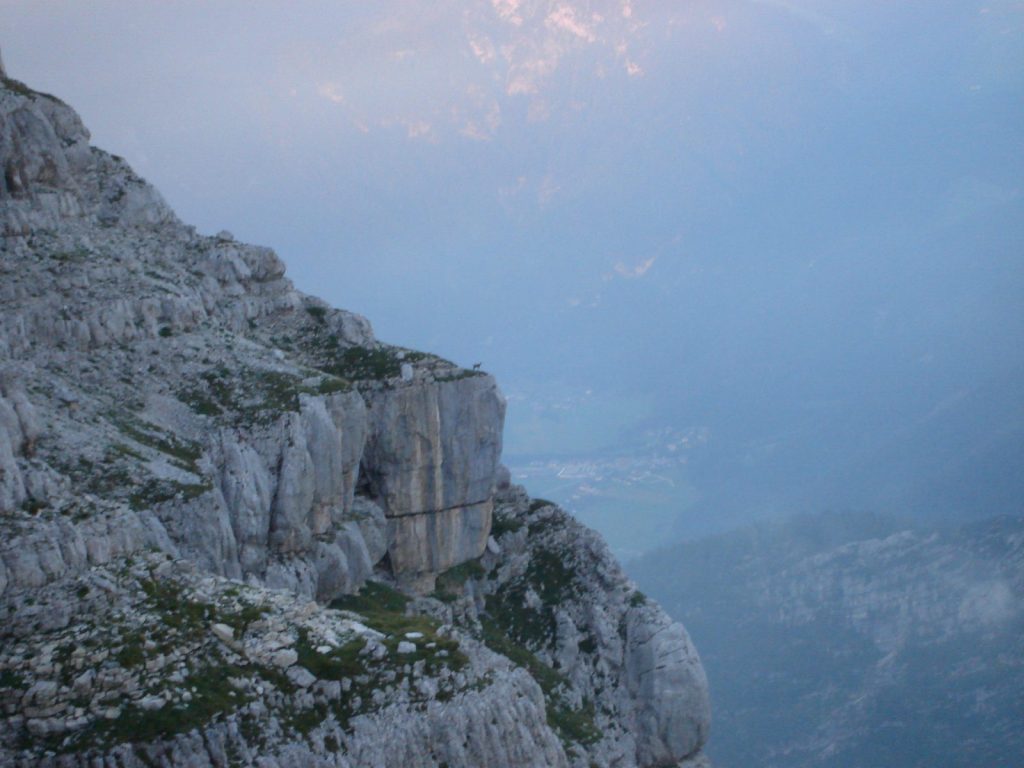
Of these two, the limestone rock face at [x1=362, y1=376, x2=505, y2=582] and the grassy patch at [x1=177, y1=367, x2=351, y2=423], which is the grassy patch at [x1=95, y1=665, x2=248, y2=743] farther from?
the limestone rock face at [x1=362, y1=376, x2=505, y2=582]

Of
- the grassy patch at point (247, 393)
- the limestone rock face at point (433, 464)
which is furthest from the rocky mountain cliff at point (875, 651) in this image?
the grassy patch at point (247, 393)

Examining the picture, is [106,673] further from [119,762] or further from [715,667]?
[715,667]

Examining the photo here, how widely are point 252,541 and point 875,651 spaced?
11753cm

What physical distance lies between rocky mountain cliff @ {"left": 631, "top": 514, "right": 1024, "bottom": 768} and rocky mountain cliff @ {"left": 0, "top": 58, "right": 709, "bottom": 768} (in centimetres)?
6293

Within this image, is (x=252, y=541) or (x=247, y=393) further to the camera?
(x=247, y=393)

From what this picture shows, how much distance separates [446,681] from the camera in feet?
174

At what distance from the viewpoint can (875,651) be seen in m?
164

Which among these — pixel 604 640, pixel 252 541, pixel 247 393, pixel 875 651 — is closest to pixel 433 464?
pixel 247 393

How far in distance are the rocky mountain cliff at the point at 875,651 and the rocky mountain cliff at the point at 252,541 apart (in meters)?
62.9

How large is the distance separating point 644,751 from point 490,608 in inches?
538

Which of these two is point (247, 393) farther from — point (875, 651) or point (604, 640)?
point (875, 651)

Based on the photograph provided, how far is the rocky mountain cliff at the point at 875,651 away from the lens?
455ft

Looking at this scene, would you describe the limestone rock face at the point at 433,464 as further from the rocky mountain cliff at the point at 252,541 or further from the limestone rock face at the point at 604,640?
the limestone rock face at the point at 604,640

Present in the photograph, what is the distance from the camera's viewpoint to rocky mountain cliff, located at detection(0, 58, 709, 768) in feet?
150
